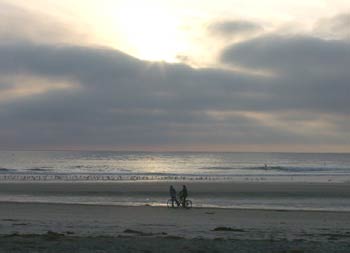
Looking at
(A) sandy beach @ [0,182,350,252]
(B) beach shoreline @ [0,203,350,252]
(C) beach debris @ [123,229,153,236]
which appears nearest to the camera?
(A) sandy beach @ [0,182,350,252]

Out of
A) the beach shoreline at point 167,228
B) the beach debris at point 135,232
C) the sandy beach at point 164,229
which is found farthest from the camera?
the beach debris at point 135,232

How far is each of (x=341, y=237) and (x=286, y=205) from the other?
1245cm

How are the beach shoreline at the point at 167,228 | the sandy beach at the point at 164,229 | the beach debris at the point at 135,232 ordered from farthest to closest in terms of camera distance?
the beach debris at the point at 135,232
the beach shoreline at the point at 167,228
the sandy beach at the point at 164,229

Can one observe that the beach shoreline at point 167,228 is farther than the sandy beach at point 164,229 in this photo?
Yes

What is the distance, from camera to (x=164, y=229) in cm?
1744

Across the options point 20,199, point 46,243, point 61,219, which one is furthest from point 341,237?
point 20,199

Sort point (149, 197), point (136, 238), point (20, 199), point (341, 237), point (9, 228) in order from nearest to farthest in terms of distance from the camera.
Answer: point (136, 238)
point (341, 237)
point (9, 228)
point (20, 199)
point (149, 197)

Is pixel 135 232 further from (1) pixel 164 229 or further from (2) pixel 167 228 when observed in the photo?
(2) pixel 167 228

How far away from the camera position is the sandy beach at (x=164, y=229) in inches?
499

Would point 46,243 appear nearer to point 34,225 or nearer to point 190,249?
point 190,249

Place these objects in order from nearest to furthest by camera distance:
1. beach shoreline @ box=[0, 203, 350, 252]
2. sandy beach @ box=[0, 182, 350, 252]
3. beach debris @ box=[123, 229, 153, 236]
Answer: sandy beach @ box=[0, 182, 350, 252] < beach shoreline @ box=[0, 203, 350, 252] < beach debris @ box=[123, 229, 153, 236]

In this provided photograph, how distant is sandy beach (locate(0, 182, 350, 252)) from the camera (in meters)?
12.7

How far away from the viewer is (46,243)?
12.8m

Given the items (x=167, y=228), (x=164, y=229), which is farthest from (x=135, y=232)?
(x=167, y=228)
